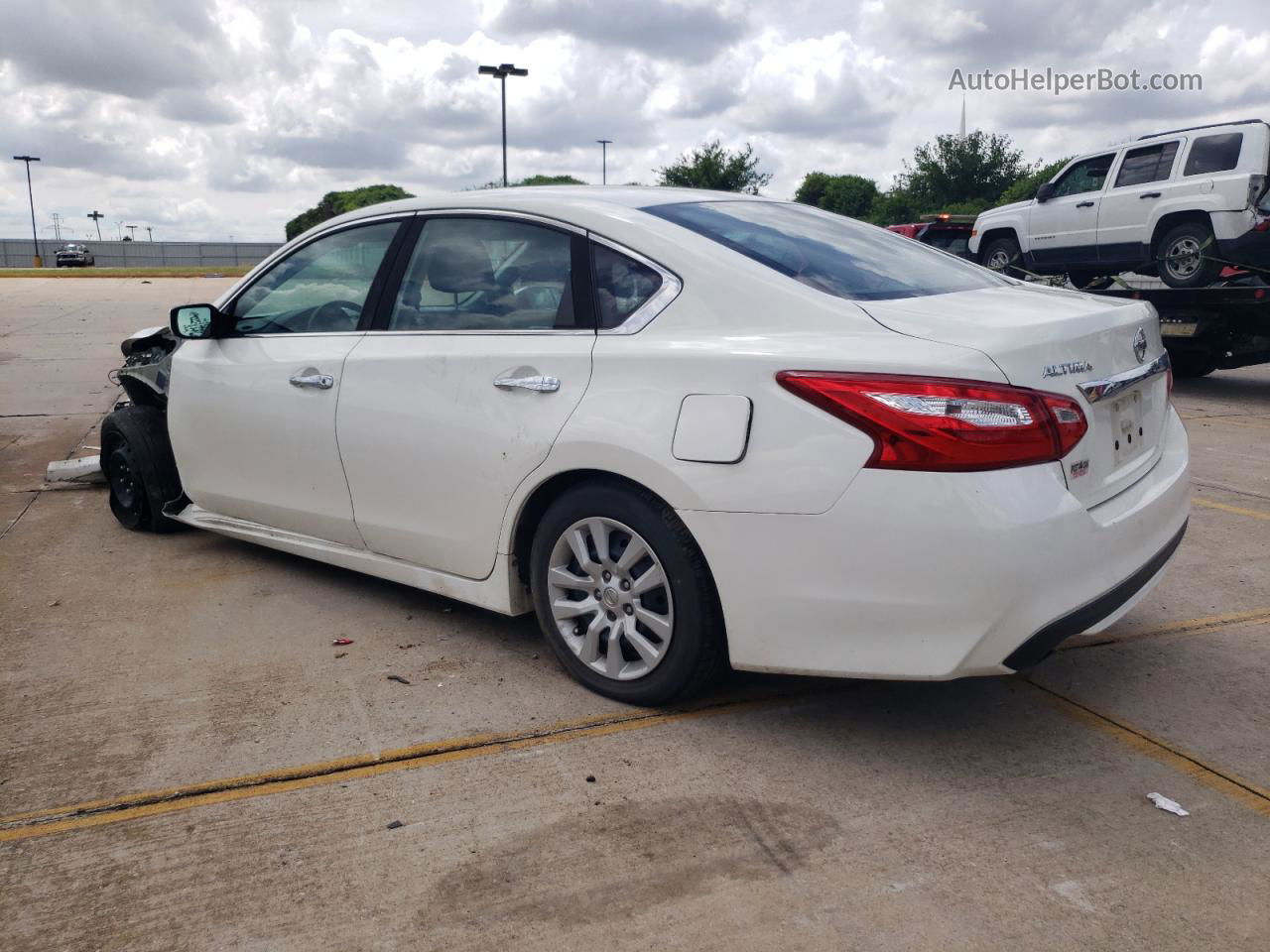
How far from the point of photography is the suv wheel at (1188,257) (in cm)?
1105

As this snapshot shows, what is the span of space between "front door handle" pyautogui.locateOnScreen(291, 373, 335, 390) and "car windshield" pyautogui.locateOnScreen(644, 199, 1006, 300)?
1.35 meters

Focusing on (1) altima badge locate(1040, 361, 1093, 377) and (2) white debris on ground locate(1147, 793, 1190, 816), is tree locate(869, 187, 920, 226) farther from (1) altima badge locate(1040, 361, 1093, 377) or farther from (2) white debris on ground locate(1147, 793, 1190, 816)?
(2) white debris on ground locate(1147, 793, 1190, 816)

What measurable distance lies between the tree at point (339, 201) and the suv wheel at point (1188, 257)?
41076 millimetres

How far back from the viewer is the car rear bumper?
8.59 ft

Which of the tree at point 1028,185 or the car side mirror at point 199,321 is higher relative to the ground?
the tree at point 1028,185

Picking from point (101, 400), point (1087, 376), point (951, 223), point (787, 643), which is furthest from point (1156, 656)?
point (951, 223)

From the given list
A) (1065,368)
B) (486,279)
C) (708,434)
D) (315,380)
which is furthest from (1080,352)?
(315,380)

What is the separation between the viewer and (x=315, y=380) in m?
4.04

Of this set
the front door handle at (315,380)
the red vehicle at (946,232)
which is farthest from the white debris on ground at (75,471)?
the red vehicle at (946,232)

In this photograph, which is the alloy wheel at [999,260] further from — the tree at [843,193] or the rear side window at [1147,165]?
the tree at [843,193]

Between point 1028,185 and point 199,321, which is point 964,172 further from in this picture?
point 199,321

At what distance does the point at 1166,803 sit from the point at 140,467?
14.6 feet

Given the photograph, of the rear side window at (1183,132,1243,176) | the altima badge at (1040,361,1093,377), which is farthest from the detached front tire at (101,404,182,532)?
the rear side window at (1183,132,1243,176)

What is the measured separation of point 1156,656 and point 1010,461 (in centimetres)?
149
